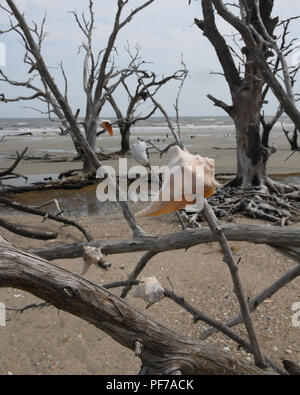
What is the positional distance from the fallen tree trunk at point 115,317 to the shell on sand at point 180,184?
37 cm

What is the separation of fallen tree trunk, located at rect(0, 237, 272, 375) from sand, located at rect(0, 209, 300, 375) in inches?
8.4

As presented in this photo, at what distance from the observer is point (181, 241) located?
140 cm

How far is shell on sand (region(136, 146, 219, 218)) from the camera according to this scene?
2.45 feet

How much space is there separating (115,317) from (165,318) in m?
1.93

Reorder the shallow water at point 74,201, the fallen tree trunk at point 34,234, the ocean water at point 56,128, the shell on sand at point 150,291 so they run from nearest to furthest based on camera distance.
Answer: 1. the shell on sand at point 150,291
2. the fallen tree trunk at point 34,234
3. the shallow water at point 74,201
4. the ocean water at point 56,128

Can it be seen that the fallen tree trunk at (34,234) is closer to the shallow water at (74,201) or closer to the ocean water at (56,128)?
the shallow water at (74,201)

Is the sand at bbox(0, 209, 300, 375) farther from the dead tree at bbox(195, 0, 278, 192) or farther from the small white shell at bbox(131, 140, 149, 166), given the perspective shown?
the dead tree at bbox(195, 0, 278, 192)

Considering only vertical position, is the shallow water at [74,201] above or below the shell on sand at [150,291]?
below

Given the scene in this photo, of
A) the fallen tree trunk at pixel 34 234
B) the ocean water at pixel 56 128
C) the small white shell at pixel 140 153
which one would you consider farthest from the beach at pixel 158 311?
the ocean water at pixel 56 128

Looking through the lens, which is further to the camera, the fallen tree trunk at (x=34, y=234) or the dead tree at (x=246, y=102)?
the dead tree at (x=246, y=102)

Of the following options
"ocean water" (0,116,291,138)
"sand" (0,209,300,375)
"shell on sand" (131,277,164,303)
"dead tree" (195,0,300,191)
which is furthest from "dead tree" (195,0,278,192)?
"ocean water" (0,116,291,138)

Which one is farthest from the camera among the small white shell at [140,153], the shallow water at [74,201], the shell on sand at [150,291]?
the shallow water at [74,201]

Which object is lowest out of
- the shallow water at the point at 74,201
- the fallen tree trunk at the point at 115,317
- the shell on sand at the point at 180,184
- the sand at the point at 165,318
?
the shallow water at the point at 74,201

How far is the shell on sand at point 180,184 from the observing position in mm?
748
